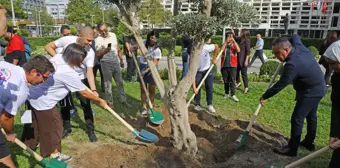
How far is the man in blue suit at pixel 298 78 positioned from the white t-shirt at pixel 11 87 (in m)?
2.92

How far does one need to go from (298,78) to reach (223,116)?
215 cm

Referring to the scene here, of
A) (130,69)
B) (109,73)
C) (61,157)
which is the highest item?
Answer: (109,73)

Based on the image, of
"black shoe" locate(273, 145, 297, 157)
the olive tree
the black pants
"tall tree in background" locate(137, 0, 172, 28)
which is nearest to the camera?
the olive tree

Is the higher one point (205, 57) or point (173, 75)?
point (205, 57)

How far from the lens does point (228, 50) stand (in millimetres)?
6223

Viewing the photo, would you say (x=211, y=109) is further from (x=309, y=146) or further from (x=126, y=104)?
(x=309, y=146)

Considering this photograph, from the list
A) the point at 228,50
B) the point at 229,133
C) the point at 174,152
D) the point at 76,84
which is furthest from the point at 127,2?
the point at 228,50

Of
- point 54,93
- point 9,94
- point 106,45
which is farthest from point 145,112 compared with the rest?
point 9,94

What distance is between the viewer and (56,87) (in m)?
3.16

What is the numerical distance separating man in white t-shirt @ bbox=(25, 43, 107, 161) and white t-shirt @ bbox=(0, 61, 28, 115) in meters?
0.98

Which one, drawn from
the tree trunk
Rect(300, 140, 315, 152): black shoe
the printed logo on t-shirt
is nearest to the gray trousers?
the tree trunk

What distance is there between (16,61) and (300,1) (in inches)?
A: 1934

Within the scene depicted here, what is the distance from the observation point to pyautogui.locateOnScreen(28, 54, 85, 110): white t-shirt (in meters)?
3.07

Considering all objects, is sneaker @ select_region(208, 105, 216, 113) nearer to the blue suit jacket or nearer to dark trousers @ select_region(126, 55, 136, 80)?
the blue suit jacket
